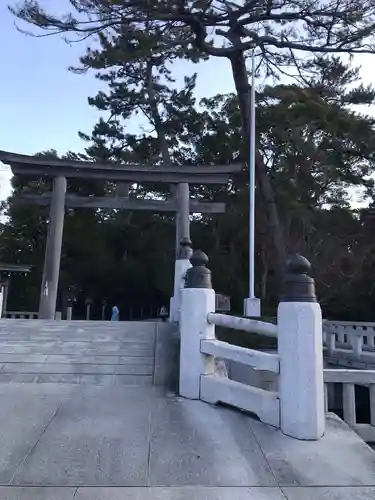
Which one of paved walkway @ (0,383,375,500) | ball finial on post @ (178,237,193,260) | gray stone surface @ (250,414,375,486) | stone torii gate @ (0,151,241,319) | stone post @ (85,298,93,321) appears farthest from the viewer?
stone post @ (85,298,93,321)

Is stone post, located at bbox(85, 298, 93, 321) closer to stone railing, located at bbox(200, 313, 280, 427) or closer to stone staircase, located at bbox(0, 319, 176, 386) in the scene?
stone staircase, located at bbox(0, 319, 176, 386)

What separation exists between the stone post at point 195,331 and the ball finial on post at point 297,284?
4.22 ft

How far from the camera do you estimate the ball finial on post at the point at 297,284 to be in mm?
3588

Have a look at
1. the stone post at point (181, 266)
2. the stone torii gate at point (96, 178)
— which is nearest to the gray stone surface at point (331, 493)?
the stone post at point (181, 266)

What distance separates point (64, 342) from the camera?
23.2 feet

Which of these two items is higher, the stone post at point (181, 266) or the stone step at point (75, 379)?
the stone post at point (181, 266)

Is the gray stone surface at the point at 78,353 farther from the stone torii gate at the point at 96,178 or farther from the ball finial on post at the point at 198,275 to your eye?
the stone torii gate at the point at 96,178

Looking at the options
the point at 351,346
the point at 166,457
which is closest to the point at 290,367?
the point at 166,457

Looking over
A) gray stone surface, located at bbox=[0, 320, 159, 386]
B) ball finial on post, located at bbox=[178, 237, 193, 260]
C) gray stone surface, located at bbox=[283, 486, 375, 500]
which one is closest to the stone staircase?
gray stone surface, located at bbox=[0, 320, 159, 386]

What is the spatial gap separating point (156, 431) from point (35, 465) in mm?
1018

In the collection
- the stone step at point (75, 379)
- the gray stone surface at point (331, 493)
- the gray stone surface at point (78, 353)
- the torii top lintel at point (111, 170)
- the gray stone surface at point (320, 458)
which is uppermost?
the torii top lintel at point (111, 170)

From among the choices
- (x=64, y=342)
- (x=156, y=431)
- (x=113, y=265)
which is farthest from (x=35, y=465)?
(x=113, y=265)

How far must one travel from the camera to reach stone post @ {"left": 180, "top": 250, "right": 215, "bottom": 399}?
4.62 meters

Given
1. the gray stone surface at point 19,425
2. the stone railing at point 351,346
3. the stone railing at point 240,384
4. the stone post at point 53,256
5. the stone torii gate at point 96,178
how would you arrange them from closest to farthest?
the gray stone surface at point 19,425 → the stone railing at point 240,384 → the stone railing at point 351,346 → the stone post at point 53,256 → the stone torii gate at point 96,178
